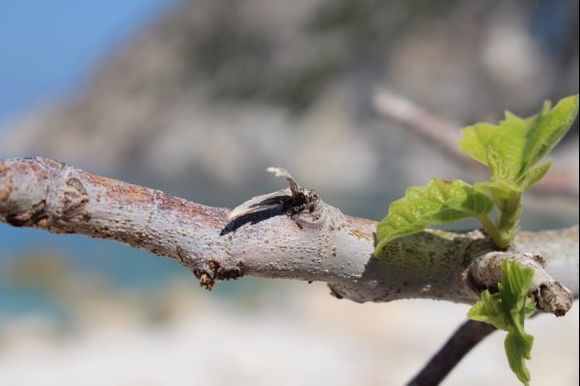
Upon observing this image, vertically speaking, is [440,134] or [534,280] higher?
[440,134]

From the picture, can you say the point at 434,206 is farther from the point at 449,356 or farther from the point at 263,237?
the point at 449,356

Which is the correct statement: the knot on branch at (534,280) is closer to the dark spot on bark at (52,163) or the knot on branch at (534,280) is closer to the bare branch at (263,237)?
the bare branch at (263,237)

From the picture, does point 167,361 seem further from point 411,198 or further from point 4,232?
point 4,232

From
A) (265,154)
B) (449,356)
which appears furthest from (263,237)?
(265,154)

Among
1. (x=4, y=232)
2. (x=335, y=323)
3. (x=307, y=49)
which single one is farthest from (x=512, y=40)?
(x=4, y=232)

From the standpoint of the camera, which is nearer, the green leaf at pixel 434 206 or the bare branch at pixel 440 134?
the green leaf at pixel 434 206

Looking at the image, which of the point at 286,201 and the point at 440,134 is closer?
the point at 286,201

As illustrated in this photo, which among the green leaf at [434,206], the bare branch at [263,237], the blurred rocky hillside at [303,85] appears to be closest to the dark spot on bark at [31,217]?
the bare branch at [263,237]
